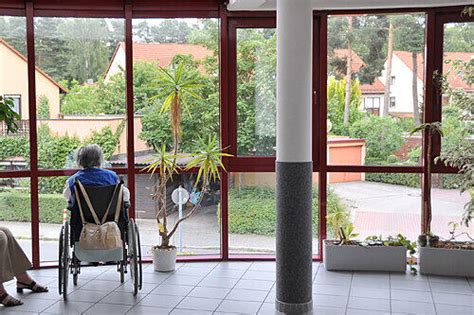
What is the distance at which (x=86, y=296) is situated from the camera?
4812 mm

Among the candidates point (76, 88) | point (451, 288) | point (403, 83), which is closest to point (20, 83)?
point (76, 88)

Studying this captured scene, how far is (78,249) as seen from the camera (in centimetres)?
476

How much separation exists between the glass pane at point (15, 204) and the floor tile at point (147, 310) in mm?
1762

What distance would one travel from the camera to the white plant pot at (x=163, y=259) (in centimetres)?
554

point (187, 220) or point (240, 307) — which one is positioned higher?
point (187, 220)

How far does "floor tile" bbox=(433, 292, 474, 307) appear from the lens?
183 inches

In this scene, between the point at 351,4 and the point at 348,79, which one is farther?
the point at 348,79

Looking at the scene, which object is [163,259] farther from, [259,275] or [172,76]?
[172,76]

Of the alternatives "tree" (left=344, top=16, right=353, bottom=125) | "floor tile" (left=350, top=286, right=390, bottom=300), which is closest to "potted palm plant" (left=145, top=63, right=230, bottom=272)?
"tree" (left=344, top=16, right=353, bottom=125)

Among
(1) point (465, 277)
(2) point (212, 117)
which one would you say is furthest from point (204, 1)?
(1) point (465, 277)

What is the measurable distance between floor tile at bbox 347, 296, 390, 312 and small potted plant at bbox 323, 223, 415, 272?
0.81m

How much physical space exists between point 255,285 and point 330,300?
71 cm

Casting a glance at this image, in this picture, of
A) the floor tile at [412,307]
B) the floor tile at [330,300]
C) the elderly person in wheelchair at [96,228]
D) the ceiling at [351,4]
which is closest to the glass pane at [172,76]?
the ceiling at [351,4]

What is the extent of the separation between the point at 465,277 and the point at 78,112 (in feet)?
12.8
